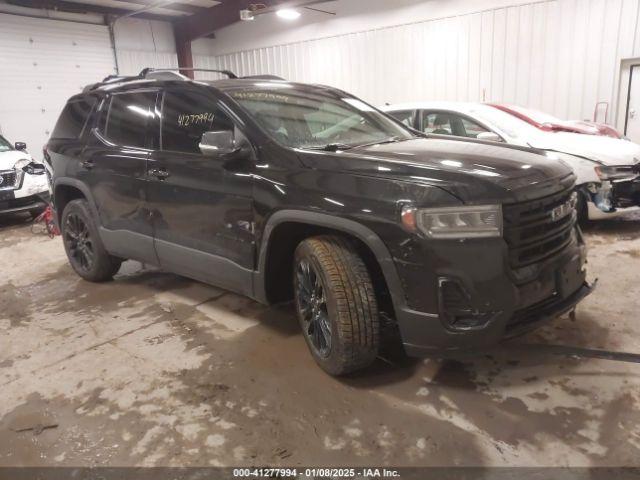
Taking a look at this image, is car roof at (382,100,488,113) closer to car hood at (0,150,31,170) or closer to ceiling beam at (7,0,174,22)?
car hood at (0,150,31,170)

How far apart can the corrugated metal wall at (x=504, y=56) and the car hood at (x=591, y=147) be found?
4149 mm

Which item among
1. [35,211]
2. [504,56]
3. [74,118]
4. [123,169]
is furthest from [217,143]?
[504,56]

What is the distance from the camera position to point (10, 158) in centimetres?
767

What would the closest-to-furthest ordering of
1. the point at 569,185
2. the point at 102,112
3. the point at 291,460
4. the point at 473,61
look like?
the point at 291,460
the point at 569,185
the point at 102,112
the point at 473,61

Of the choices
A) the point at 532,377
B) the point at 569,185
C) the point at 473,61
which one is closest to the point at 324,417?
the point at 532,377

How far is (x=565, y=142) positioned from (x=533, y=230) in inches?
139

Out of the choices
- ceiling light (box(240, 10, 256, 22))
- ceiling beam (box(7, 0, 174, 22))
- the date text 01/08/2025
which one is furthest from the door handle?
ceiling beam (box(7, 0, 174, 22))

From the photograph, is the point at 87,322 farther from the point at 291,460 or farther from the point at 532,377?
the point at 532,377

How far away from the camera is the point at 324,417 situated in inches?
93.1

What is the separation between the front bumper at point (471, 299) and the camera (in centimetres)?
211

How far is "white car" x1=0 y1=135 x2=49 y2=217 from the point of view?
24.1ft

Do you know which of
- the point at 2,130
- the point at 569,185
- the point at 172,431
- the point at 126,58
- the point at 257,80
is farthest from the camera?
the point at 126,58

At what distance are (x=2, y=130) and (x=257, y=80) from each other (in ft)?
30.8

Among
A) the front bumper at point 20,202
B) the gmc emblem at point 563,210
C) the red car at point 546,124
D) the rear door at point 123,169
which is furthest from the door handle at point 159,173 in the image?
the front bumper at point 20,202
